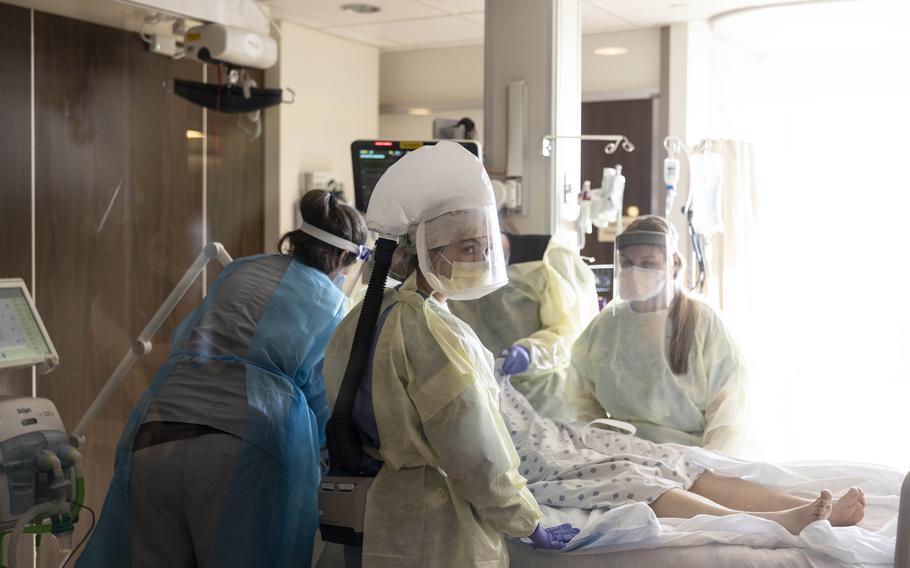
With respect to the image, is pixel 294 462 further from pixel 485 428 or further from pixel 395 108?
pixel 395 108

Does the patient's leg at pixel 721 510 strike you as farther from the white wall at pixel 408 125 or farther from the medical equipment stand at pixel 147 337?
the white wall at pixel 408 125

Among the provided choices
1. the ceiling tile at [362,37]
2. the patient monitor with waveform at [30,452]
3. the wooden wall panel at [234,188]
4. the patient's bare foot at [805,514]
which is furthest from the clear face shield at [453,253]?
the ceiling tile at [362,37]

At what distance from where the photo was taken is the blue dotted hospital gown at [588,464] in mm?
2332

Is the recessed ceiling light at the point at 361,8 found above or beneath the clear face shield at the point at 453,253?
above

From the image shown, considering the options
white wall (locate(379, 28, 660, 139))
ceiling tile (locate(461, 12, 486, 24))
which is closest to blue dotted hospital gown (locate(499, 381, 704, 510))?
ceiling tile (locate(461, 12, 486, 24))

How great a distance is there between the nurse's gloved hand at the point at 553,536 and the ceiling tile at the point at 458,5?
120 inches

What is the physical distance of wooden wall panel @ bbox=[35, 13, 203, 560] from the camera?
9.37 feet

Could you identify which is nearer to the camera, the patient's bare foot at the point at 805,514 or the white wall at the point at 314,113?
the patient's bare foot at the point at 805,514

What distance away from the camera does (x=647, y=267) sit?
2898mm

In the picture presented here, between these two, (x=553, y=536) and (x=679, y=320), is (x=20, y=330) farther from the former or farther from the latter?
(x=679, y=320)

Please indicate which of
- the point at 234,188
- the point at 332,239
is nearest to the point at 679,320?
the point at 332,239

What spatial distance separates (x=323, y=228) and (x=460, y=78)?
3.56m

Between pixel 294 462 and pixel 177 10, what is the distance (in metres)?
1.46

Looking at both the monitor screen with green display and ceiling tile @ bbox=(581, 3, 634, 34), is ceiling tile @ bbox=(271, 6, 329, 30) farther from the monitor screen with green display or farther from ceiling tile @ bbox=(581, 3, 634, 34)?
the monitor screen with green display
